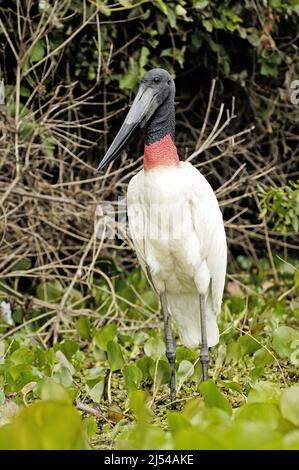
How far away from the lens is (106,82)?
5500 millimetres

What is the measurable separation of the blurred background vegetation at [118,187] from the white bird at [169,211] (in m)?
0.37

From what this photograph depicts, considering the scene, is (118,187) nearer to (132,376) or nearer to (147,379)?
(147,379)

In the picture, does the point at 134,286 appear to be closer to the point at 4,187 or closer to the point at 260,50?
the point at 4,187

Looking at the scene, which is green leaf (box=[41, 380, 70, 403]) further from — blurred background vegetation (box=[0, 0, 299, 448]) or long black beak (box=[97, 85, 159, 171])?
long black beak (box=[97, 85, 159, 171])

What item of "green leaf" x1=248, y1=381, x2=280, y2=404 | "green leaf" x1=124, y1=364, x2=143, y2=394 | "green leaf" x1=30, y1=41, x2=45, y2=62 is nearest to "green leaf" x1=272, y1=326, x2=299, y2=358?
"green leaf" x1=124, y1=364, x2=143, y2=394

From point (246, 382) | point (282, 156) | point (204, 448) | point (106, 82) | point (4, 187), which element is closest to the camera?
point (204, 448)

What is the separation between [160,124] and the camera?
3910 millimetres

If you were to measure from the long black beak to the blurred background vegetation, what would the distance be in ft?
2.91

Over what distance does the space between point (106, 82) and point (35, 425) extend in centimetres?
373

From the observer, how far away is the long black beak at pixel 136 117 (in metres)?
3.84

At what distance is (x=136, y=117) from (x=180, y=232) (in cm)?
52
